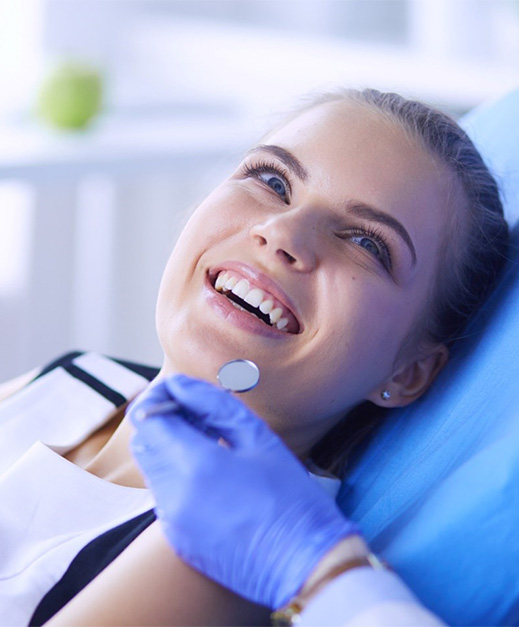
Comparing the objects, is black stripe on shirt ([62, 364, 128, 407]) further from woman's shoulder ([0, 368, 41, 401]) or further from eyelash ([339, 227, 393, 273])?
eyelash ([339, 227, 393, 273])

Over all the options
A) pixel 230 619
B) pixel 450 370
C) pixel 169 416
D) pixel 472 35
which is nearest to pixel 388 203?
pixel 450 370

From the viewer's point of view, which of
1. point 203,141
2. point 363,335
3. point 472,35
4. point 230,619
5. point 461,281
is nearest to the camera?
point 230,619

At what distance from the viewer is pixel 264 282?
1.11m

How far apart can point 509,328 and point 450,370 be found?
0.11 m

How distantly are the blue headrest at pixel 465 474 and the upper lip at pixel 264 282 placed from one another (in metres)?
0.25

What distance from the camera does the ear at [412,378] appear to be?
1286 millimetres

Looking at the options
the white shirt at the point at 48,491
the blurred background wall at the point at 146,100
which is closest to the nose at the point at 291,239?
the white shirt at the point at 48,491

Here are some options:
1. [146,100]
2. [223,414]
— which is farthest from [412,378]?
[146,100]

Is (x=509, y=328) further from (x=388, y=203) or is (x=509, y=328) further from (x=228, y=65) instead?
(x=228, y=65)

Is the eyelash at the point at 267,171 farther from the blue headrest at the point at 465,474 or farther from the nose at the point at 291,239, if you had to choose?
the blue headrest at the point at 465,474

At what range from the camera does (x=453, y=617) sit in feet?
3.01

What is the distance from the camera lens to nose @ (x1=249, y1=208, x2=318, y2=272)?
1.10m

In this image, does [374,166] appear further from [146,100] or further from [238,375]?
[146,100]

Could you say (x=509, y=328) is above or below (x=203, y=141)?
above
